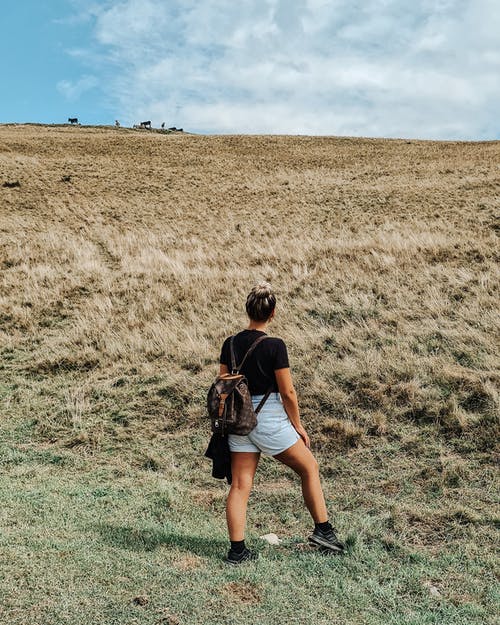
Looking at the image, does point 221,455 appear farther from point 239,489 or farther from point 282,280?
point 282,280

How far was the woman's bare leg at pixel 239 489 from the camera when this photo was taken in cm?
423

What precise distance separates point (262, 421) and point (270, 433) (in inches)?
4.3

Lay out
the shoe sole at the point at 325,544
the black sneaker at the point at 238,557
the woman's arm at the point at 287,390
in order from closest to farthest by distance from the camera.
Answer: the woman's arm at the point at 287,390, the black sneaker at the point at 238,557, the shoe sole at the point at 325,544

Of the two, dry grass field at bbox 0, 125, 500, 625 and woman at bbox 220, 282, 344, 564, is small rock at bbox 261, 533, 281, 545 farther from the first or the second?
woman at bbox 220, 282, 344, 564

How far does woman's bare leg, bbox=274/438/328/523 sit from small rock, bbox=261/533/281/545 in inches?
25.6

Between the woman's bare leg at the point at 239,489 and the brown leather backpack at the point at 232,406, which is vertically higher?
the brown leather backpack at the point at 232,406

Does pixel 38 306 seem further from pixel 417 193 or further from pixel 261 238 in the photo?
pixel 417 193

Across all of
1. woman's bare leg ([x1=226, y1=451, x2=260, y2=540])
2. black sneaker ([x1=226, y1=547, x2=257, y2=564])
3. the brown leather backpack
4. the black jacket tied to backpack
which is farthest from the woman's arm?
black sneaker ([x1=226, y1=547, x2=257, y2=564])

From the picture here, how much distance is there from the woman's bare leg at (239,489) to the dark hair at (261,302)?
3.57ft

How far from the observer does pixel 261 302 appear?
420 centimetres

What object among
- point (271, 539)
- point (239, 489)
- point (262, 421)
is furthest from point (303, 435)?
point (271, 539)

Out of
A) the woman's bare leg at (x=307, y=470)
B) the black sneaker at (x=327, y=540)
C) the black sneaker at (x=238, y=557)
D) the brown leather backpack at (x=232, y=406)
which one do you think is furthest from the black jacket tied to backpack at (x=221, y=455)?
the black sneaker at (x=327, y=540)

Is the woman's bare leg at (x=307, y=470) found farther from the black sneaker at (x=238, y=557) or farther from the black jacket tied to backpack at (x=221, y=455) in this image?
the black sneaker at (x=238, y=557)

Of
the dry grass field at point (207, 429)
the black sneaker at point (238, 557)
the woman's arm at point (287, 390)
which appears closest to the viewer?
the dry grass field at point (207, 429)
